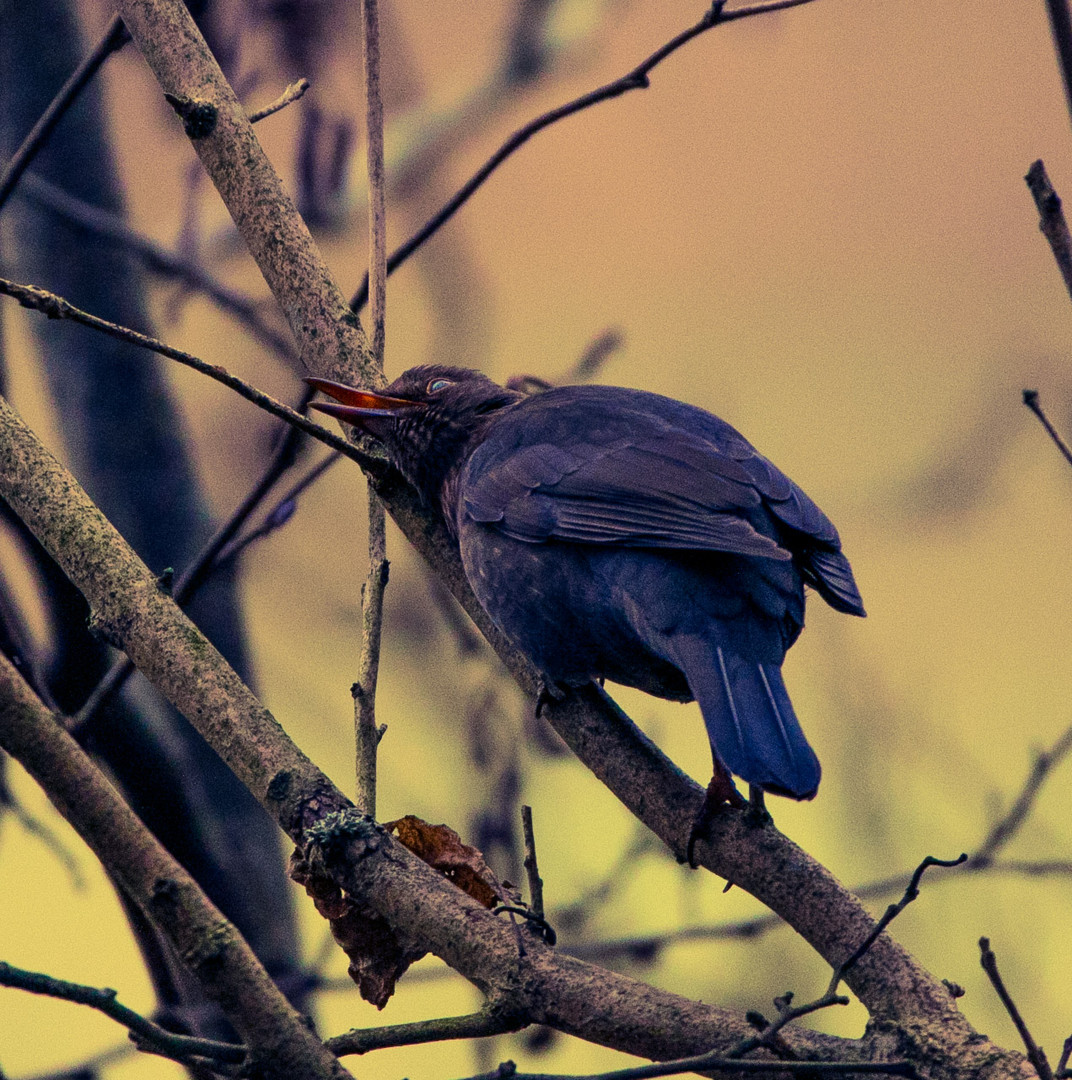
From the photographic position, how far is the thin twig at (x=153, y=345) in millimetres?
1771

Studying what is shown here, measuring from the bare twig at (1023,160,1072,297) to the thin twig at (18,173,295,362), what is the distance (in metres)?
2.35

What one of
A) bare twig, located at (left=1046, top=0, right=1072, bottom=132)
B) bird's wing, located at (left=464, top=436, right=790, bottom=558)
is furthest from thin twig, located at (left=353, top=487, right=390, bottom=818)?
bare twig, located at (left=1046, top=0, right=1072, bottom=132)

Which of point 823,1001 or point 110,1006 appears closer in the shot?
point 110,1006

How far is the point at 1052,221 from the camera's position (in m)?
1.61

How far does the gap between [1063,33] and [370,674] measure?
1404mm

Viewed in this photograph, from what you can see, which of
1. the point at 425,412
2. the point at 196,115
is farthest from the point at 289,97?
the point at 425,412

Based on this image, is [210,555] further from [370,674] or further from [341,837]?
[341,837]

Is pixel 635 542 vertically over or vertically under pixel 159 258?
under

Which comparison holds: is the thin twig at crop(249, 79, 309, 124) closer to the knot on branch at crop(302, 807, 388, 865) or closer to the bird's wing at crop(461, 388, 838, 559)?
the bird's wing at crop(461, 388, 838, 559)

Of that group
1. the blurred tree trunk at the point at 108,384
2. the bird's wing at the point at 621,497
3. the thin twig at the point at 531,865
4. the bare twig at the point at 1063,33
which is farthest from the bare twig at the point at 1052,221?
the blurred tree trunk at the point at 108,384

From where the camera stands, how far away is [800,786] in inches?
77.1

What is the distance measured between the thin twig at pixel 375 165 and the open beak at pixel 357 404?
0.54 feet

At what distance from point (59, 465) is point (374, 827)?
774 mm

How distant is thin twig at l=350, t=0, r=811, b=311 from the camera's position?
2.45m
